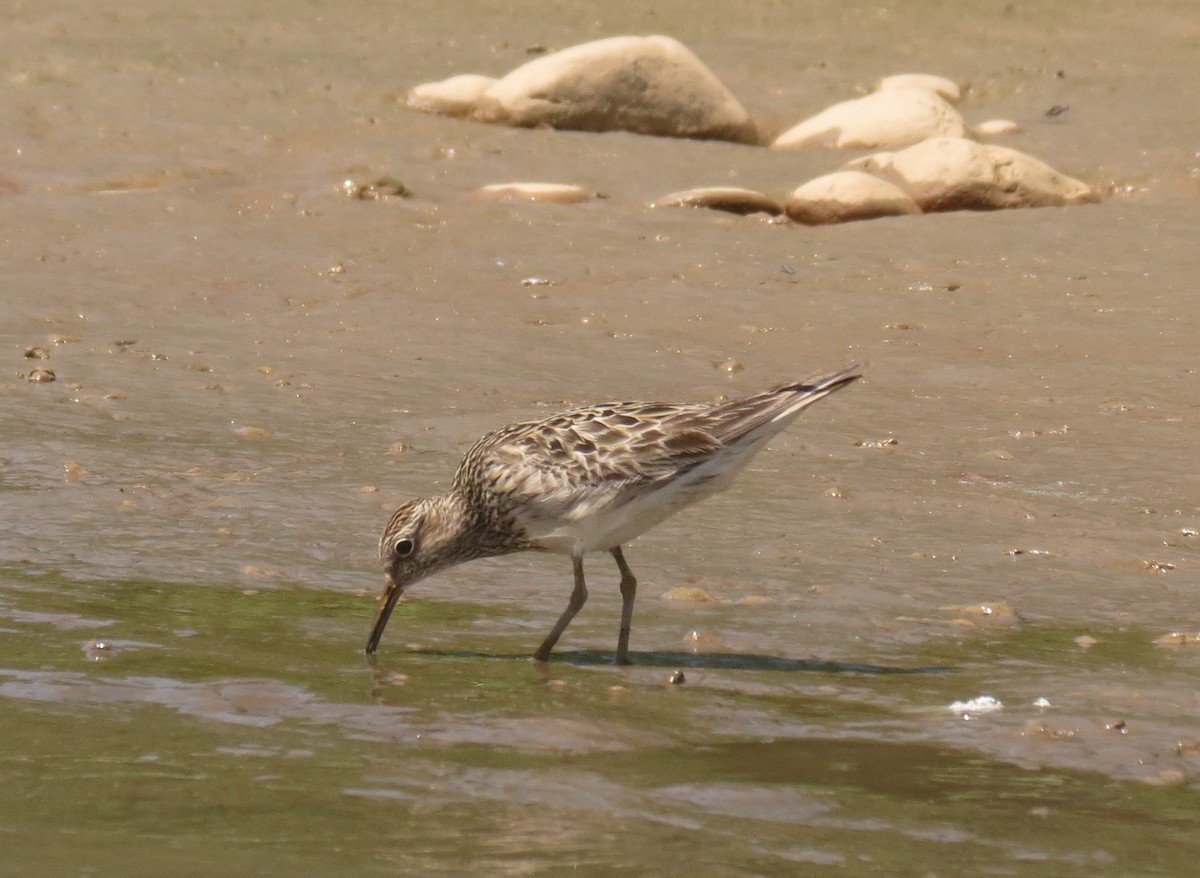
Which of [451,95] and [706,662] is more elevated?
[451,95]

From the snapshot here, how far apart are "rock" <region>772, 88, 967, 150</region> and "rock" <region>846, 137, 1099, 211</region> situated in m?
1.46

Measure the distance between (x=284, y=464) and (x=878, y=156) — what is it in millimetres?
8370

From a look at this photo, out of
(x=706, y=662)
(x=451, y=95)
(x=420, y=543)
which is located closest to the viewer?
(x=706, y=662)

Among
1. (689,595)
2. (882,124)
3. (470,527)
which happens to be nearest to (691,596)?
(689,595)

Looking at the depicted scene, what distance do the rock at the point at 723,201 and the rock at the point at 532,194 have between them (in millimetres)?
678

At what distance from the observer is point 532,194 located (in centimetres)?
1600

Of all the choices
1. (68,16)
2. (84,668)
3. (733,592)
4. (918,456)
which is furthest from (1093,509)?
(68,16)

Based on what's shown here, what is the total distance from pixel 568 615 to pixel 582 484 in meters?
0.52

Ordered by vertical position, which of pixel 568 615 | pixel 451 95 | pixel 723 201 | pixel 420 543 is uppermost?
pixel 451 95

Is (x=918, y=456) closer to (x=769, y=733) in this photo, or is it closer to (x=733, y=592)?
(x=733, y=592)

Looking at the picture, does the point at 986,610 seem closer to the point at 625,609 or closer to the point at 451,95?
the point at 625,609

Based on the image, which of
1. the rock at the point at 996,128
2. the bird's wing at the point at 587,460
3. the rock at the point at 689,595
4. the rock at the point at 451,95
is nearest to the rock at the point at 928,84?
the rock at the point at 996,128

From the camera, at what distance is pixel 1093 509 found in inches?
382

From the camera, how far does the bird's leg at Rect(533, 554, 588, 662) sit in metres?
7.36
